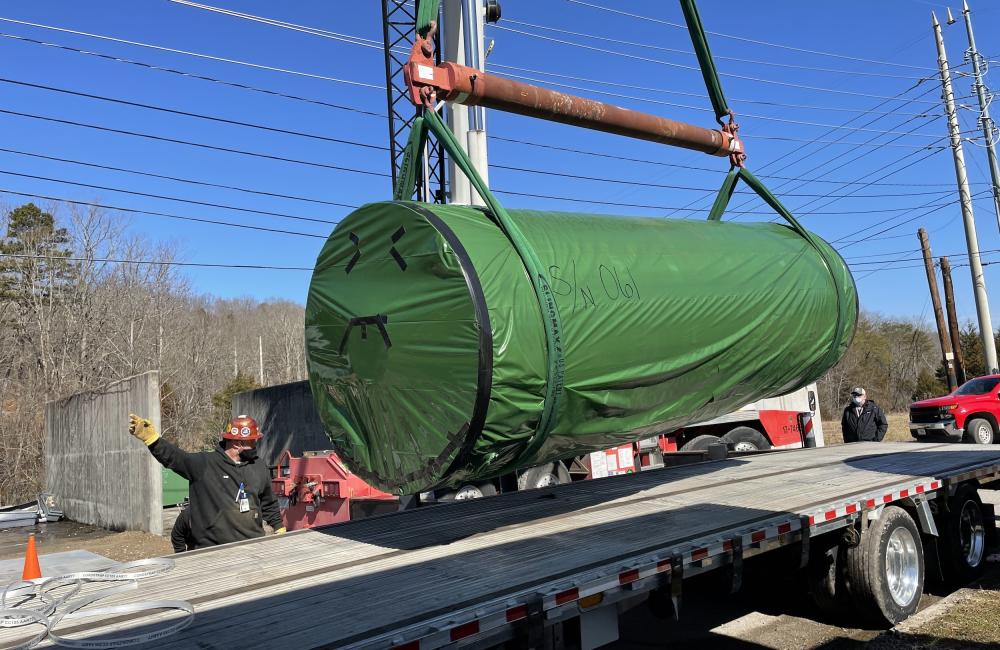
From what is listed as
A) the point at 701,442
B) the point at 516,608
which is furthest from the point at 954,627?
the point at 701,442

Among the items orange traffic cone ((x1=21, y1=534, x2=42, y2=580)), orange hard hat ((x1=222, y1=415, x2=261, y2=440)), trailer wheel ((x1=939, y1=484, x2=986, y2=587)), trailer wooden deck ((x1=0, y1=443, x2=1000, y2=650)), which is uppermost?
orange hard hat ((x1=222, y1=415, x2=261, y2=440))

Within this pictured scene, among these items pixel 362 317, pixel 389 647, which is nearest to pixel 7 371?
pixel 362 317

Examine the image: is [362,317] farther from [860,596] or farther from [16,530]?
[16,530]

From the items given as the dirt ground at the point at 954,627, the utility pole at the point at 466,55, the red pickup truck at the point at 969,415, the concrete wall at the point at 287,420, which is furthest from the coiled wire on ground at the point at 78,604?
the red pickup truck at the point at 969,415

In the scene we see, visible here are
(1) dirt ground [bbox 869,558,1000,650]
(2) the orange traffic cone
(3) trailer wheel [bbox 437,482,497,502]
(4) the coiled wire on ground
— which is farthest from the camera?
(3) trailer wheel [bbox 437,482,497,502]

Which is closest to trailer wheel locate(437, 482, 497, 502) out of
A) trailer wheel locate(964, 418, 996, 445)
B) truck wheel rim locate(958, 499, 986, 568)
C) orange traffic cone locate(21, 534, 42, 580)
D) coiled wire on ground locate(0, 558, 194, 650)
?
truck wheel rim locate(958, 499, 986, 568)

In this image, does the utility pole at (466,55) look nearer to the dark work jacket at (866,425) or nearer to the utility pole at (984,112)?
the dark work jacket at (866,425)

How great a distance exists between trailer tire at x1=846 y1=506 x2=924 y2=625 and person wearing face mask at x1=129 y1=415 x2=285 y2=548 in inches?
176

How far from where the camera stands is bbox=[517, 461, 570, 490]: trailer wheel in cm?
1094

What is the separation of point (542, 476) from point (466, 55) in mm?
7444

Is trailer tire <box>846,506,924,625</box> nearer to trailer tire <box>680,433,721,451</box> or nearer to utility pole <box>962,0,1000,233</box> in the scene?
trailer tire <box>680,433,721,451</box>

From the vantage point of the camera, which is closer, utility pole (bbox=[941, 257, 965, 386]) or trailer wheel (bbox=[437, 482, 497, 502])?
trailer wheel (bbox=[437, 482, 497, 502])

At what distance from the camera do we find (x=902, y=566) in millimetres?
6266

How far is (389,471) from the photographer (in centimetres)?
472
